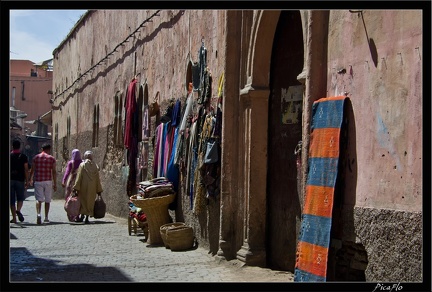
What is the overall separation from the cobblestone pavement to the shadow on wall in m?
1.39

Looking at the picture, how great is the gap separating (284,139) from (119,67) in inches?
439

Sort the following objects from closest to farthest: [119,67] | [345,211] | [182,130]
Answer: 1. [345,211]
2. [182,130]
3. [119,67]

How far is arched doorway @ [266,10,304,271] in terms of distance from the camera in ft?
27.5

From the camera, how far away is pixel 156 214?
11789mm

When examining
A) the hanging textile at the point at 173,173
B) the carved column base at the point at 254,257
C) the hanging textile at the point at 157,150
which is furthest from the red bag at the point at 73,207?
the carved column base at the point at 254,257

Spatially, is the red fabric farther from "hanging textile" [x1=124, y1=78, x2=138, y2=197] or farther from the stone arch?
the stone arch

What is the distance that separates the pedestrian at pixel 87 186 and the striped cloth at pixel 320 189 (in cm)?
995

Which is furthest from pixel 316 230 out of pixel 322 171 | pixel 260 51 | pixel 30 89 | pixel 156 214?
pixel 30 89

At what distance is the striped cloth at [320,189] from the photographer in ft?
21.4

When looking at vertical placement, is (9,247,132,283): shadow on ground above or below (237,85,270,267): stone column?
below

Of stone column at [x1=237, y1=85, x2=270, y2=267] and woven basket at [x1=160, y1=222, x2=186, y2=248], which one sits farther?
woven basket at [x1=160, y1=222, x2=186, y2=248]

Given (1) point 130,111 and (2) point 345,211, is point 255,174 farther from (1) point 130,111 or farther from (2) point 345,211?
(1) point 130,111

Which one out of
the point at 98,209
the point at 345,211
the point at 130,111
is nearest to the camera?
the point at 345,211

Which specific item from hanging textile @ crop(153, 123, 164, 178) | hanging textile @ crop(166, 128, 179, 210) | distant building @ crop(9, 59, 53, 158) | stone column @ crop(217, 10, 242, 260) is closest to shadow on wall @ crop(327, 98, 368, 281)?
stone column @ crop(217, 10, 242, 260)
